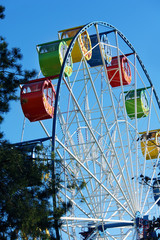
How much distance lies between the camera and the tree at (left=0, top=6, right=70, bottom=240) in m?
11.9

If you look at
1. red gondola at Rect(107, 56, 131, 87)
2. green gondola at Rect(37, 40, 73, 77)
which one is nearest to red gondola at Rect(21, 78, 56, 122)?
green gondola at Rect(37, 40, 73, 77)

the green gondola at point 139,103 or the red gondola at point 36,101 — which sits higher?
the green gondola at point 139,103

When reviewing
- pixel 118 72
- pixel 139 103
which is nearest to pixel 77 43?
pixel 118 72

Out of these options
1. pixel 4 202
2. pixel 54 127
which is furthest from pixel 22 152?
pixel 54 127

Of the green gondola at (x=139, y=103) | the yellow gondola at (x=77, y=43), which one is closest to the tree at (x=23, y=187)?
the yellow gondola at (x=77, y=43)

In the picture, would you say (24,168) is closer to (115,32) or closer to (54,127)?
(54,127)

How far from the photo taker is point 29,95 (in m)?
19.6

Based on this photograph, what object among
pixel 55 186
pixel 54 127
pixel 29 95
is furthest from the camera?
pixel 29 95

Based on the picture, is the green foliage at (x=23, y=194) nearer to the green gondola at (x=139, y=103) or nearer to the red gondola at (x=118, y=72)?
the red gondola at (x=118, y=72)

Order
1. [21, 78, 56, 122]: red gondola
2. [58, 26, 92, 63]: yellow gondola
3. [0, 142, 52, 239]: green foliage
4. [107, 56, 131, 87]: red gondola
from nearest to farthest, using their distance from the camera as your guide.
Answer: [0, 142, 52, 239]: green foliage, [21, 78, 56, 122]: red gondola, [58, 26, 92, 63]: yellow gondola, [107, 56, 131, 87]: red gondola

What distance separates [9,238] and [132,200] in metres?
10.2

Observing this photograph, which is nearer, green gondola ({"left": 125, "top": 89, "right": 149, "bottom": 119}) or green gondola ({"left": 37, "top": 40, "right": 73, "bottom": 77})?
green gondola ({"left": 37, "top": 40, "right": 73, "bottom": 77})

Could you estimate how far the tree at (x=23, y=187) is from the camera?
11906 millimetres

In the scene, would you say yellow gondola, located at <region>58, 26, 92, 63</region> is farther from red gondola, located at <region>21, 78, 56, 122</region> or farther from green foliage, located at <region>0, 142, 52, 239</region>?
green foliage, located at <region>0, 142, 52, 239</region>
